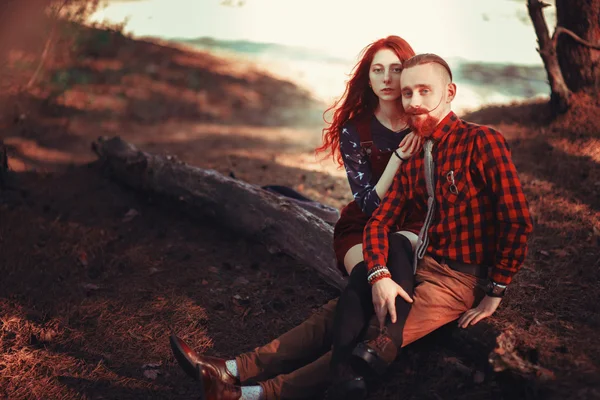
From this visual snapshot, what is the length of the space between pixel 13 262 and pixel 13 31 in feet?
11.5

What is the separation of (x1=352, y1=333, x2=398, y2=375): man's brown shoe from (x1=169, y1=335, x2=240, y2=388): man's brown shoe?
83 centimetres

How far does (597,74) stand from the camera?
23.0ft

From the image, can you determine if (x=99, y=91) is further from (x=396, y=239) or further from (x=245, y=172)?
(x=396, y=239)

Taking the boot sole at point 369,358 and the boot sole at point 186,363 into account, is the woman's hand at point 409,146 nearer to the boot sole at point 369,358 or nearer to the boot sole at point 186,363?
the boot sole at point 369,358

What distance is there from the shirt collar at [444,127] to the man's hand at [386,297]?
850 mm

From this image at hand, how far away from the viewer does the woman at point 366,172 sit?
320cm

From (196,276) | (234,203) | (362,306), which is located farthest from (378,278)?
(234,203)

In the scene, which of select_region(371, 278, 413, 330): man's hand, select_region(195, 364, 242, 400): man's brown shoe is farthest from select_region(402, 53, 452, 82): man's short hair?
select_region(195, 364, 242, 400): man's brown shoe

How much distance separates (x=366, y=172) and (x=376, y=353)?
1289 millimetres

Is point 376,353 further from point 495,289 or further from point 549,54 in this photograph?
point 549,54

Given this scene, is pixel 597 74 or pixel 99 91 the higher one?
pixel 597 74

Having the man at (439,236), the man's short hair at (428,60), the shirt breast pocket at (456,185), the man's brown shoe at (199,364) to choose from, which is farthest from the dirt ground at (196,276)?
the man's short hair at (428,60)

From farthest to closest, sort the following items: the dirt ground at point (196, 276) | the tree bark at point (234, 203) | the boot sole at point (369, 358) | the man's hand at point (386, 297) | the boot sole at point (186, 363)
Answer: the tree bark at point (234, 203) → the dirt ground at point (196, 276) → the boot sole at point (186, 363) → the man's hand at point (386, 297) → the boot sole at point (369, 358)

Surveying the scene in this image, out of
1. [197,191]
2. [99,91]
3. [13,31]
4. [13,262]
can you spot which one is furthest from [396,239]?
[99,91]
